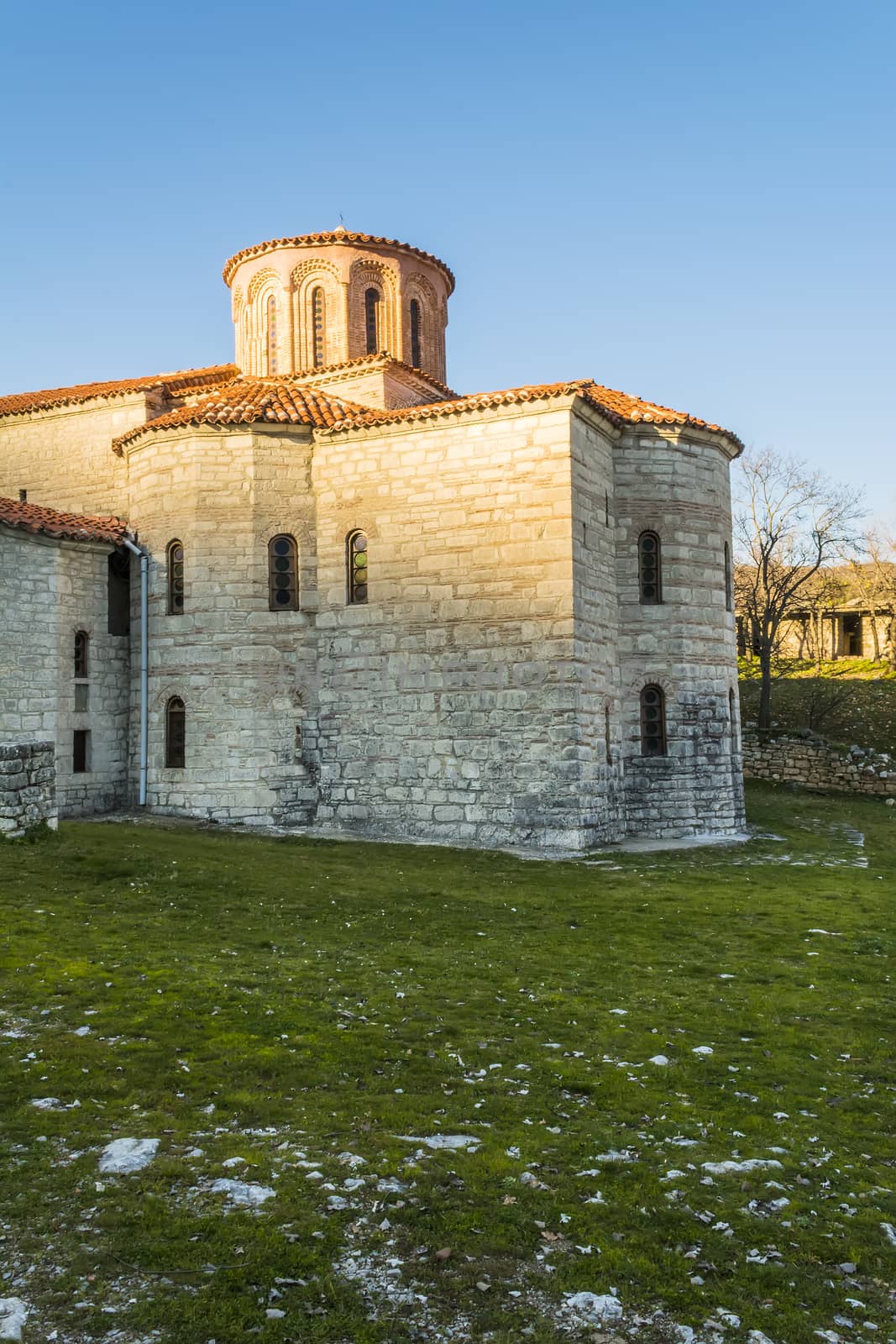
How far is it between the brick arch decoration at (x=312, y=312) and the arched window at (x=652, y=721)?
10.9m

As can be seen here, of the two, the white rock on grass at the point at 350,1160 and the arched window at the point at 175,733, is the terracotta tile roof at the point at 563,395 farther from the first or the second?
the white rock on grass at the point at 350,1160

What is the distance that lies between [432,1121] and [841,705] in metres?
30.1

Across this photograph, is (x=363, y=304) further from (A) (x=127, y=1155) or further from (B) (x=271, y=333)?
(A) (x=127, y=1155)

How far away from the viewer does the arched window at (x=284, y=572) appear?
18.0 metres

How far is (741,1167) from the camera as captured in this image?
15.9ft

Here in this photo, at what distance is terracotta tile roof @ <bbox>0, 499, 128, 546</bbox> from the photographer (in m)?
17.3

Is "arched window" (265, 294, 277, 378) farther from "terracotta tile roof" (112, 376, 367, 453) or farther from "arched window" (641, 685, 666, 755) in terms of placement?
"arched window" (641, 685, 666, 755)

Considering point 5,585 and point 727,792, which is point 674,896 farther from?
point 5,585

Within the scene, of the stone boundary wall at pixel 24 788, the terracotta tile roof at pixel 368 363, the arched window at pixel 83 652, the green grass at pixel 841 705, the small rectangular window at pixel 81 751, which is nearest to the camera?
the stone boundary wall at pixel 24 788

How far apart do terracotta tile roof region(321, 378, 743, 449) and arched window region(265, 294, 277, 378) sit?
6428 millimetres

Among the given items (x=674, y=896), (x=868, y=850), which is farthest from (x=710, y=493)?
(x=674, y=896)

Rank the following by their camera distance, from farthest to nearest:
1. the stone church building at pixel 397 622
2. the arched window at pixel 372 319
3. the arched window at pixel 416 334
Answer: the arched window at pixel 416 334
the arched window at pixel 372 319
the stone church building at pixel 397 622

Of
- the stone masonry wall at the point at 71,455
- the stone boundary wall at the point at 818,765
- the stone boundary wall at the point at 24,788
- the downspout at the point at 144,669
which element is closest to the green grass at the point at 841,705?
the stone boundary wall at the point at 818,765

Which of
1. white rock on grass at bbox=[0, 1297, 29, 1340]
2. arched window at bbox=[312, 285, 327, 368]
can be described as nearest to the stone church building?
arched window at bbox=[312, 285, 327, 368]
